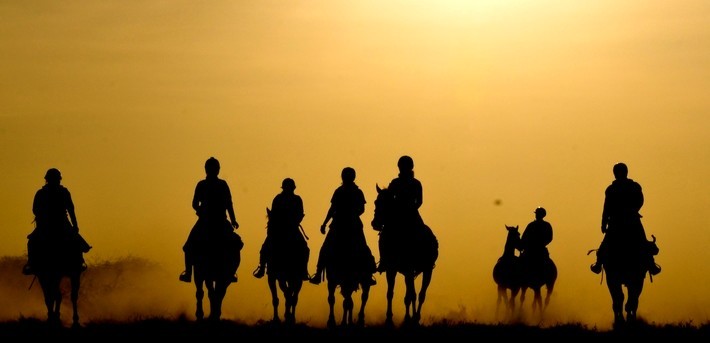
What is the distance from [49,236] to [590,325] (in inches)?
390

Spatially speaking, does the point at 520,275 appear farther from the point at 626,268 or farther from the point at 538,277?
the point at 626,268

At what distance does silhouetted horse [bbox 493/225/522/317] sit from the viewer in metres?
44.8

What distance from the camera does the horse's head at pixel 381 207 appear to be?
3425 cm

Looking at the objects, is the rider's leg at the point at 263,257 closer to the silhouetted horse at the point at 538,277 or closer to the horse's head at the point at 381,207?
the horse's head at the point at 381,207

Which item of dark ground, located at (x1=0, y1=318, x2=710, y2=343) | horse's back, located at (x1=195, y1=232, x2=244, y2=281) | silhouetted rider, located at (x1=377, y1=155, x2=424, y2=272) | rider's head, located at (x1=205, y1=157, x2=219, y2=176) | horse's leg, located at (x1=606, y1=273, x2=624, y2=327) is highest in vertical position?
rider's head, located at (x1=205, y1=157, x2=219, y2=176)

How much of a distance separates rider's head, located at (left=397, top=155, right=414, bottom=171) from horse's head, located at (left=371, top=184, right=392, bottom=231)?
1.71ft

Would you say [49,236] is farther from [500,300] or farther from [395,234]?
[500,300]

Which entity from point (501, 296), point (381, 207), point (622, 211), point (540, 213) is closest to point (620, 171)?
point (622, 211)

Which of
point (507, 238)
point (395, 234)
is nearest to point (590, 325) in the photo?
point (395, 234)

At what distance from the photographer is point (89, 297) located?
169 ft

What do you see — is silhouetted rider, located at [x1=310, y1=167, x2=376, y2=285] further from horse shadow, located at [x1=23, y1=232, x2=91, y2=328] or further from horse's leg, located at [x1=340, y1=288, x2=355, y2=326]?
horse shadow, located at [x1=23, y1=232, x2=91, y2=328]

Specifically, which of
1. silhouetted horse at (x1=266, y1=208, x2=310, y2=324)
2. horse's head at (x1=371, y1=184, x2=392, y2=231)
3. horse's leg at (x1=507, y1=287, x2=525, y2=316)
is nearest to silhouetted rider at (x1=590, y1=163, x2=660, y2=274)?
horse's head at (x1=371, y1=184, x2=392, y2=231)

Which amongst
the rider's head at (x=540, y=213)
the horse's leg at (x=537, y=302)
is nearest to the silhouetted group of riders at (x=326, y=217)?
the rider's head at (x=540, y=213)

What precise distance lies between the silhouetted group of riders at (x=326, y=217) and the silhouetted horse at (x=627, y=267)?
6 cm
